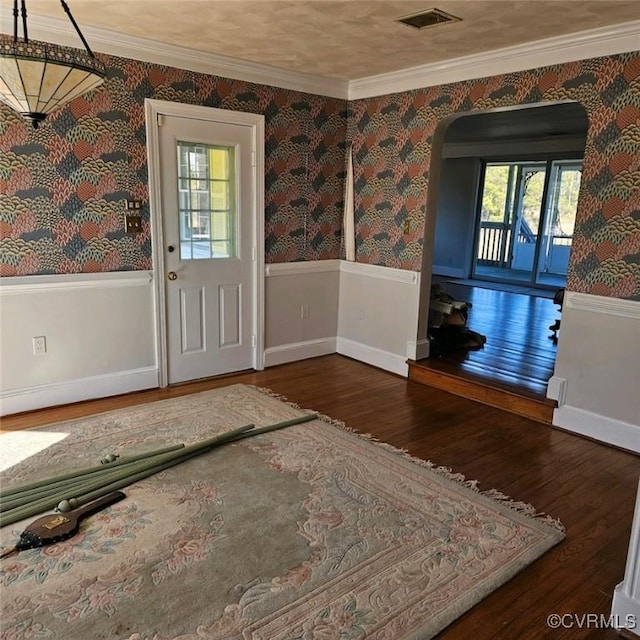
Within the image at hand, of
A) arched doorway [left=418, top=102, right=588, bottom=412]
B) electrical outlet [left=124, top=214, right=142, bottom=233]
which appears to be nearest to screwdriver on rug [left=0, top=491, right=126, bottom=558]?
electrical outlet [left=124, top=214, right=142, bottom=233]

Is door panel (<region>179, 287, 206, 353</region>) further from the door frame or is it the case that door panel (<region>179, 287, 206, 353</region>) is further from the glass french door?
the glass french door

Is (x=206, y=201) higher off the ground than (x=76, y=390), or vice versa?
(x=206, y=201)

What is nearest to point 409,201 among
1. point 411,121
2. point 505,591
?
point 411,121

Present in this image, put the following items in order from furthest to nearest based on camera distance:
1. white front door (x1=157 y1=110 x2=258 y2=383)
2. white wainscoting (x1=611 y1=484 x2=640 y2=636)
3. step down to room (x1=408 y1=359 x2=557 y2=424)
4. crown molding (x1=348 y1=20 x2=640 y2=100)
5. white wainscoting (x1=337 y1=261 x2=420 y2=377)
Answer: white wainscoting (x1=337 y1=261 x2=420 y2=377) → white front door (x1=157 y1=110 x2=258 y2=383) → step down to room (x1=408 y1=359 x2=557 y2=424) → crown molding (x1=348 y1=20 x2=640 y2=100) → white wainscoting (x1=611 y1=484 x2=640 y2=636)

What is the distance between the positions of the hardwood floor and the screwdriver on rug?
1.28m

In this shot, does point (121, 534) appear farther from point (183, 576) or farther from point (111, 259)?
point (111, 259)

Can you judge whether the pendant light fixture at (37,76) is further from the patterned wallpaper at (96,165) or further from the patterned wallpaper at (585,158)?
the patterned wallpaper at (585,158)

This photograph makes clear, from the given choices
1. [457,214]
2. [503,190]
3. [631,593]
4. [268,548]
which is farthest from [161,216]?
[503,190]

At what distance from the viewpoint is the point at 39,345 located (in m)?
3.83

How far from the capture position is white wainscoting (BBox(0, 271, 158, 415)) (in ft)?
12.2

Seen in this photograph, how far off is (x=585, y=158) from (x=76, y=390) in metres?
3.92

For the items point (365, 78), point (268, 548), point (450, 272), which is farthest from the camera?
point (450, 272)

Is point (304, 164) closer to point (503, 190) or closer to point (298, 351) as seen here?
point (298, 351)

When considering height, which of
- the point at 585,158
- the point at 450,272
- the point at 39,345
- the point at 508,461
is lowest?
the point at 508,461
